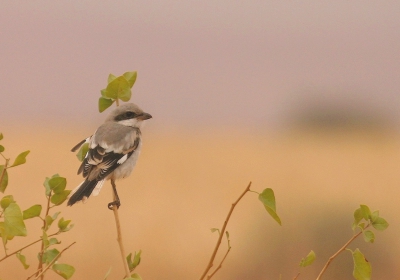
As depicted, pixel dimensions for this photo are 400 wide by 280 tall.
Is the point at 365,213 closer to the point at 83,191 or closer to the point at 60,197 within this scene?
the point at 60,197

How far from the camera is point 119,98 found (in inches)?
80.8

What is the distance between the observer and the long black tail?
9.56ft

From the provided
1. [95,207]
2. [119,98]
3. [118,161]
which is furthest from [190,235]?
[119,98]

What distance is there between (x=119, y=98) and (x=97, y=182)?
134 centimetres

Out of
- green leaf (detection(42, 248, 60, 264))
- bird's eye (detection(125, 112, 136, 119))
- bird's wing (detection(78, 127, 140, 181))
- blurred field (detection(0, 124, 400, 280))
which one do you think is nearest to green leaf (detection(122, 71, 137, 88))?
green leaf (detection(42, 248, 60, 264))

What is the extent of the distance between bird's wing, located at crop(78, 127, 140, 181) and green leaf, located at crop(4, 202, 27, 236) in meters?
1.74

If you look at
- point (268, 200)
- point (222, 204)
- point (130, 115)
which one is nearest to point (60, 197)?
point (268, 200)

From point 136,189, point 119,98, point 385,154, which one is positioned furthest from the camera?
point 385,154

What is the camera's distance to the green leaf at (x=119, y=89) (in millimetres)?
1998

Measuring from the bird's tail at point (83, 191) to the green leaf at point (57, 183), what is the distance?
3.06 ft

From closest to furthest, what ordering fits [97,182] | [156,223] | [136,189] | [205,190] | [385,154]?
1. [97,182]
2. [156,223]
3. [136,189]
4. [205,190]
5. [385,154]

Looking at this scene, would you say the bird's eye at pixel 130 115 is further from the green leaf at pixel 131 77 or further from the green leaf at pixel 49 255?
the green leaf at pixel 49 255

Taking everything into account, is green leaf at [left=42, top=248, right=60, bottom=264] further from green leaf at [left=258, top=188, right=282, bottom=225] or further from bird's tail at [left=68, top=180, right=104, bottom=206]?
bird's tail at [left=68, top=180, right=104, bottom=206]

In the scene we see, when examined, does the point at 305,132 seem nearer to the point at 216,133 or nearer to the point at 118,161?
the point at 216,133
